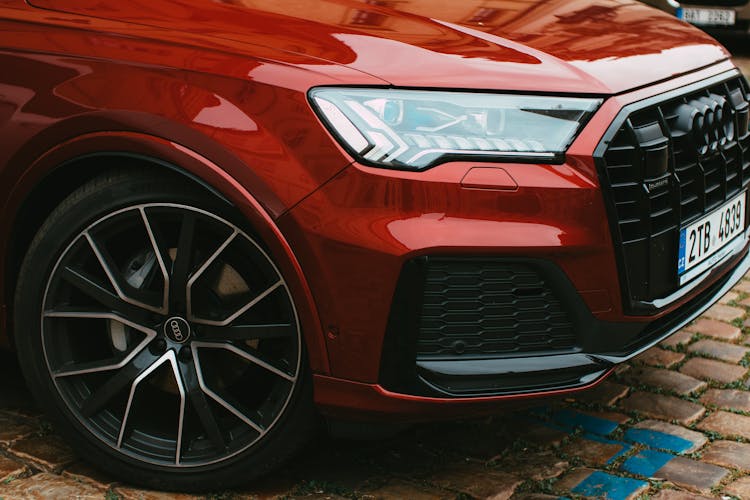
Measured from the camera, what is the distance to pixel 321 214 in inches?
90.6

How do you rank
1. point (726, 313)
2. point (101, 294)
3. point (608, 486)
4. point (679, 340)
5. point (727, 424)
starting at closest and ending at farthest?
point (101, 294) < point (608, 486) < point (727, 424) < point (679, 340) < point (726, 313)

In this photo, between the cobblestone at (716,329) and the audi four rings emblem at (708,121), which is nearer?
the audi four rings emblem at (708,121)

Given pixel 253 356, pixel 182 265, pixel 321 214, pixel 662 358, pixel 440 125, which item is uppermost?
pixel 440 125

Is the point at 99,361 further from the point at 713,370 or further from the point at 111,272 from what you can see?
the point at 713,370

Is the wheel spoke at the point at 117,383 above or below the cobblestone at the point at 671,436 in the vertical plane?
above

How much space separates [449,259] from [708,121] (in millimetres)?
1031

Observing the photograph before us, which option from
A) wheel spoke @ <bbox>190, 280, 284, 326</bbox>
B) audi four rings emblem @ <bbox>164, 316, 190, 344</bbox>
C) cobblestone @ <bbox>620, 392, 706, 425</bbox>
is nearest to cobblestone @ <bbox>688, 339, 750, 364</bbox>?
cobblestone @ <bbox>620, 392, 706, 425</bbox>

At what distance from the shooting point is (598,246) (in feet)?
7.82

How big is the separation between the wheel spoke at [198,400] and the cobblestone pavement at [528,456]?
20cm

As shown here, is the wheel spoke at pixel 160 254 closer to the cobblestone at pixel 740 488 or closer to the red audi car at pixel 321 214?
the red audi car at pixel 321 214

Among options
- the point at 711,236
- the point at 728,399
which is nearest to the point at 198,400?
the point at 711,236

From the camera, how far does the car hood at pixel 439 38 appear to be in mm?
2387

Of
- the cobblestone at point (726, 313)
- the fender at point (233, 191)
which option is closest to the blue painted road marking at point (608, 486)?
the fender at point (233, 191)

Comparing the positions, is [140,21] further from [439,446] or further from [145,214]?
[439,446]
